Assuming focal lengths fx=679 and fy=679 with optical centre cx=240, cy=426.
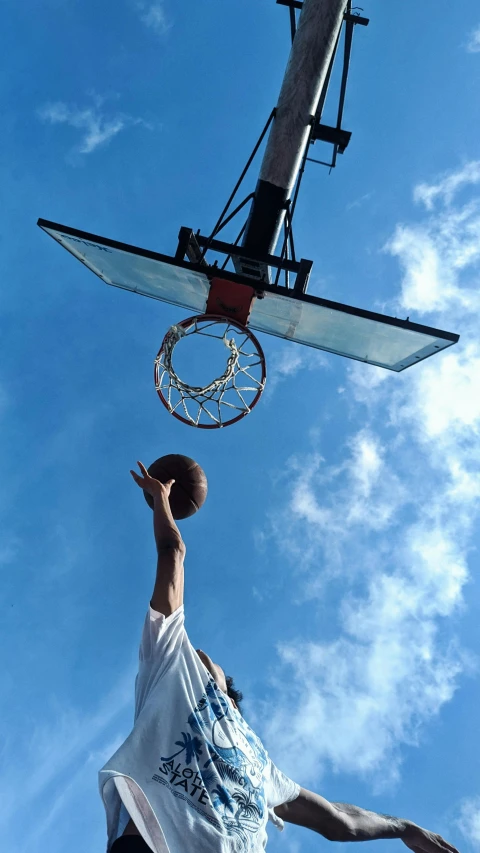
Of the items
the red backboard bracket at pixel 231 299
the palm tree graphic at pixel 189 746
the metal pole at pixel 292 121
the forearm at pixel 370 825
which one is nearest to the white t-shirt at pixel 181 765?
the palm tree graphic at pixel 189 746

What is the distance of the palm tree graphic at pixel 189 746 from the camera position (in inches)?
130

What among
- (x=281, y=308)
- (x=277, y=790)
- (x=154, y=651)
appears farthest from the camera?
(x=281, y=308)

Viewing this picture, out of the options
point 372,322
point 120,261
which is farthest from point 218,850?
point 120,261

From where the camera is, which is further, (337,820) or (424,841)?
(424,841)

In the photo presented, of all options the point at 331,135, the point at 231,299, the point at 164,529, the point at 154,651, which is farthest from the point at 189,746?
the point at 331,135

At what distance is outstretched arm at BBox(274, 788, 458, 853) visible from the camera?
460 cm

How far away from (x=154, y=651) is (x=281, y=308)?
185 inches

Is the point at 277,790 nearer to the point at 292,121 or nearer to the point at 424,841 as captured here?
the point at 424,841

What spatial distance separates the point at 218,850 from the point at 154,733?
580mm

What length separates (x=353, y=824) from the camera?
15.6 ft

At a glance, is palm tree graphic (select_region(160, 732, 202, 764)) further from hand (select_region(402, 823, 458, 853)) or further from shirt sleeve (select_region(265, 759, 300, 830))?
hand (select_region(402, 823, 458, 853))

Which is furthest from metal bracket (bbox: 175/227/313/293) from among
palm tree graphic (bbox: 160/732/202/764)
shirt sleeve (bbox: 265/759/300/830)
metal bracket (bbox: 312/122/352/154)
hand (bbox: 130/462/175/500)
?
palm tree graphic (bbox: 160/732/202/764)

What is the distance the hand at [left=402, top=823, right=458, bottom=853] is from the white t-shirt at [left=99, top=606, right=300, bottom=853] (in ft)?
5.44

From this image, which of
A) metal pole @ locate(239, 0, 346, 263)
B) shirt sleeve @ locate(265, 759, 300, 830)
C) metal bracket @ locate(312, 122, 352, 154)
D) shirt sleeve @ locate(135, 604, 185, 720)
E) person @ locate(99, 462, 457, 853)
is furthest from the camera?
metal bracket @ locate(312, 122, 352, 154)
